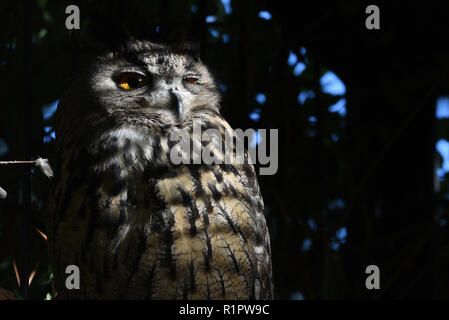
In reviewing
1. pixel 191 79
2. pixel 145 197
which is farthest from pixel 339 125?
pixel 145 197

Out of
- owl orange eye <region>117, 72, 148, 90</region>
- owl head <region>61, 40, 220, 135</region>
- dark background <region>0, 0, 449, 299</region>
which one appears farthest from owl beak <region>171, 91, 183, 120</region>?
dark background <region>0, 0, 449, 299</region>

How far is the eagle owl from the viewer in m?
1.07

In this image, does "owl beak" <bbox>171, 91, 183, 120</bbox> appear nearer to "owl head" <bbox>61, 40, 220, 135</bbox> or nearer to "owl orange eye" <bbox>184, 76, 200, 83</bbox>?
"owl head" <bbox>61, 40, 220, 135</bbox>

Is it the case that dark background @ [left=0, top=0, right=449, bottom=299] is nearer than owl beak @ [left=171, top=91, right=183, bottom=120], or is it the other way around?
owl beak @ [left=171, top=91, right=183, bottom=120]

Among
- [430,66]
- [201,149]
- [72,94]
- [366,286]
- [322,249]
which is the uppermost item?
[430,66]

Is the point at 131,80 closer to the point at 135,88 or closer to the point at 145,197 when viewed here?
the point at 135,88

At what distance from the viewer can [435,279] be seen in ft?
6.27

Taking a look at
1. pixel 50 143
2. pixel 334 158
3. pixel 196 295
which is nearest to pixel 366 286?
pixel 334 158

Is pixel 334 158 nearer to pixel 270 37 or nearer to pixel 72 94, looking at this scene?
pixel 270 37

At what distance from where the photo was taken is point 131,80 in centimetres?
124

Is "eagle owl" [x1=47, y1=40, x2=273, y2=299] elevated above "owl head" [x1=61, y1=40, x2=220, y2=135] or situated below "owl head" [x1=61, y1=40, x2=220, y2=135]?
below

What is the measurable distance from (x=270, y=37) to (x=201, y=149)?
93 cm

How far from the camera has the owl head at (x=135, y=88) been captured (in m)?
1.19

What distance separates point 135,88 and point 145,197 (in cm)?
33
